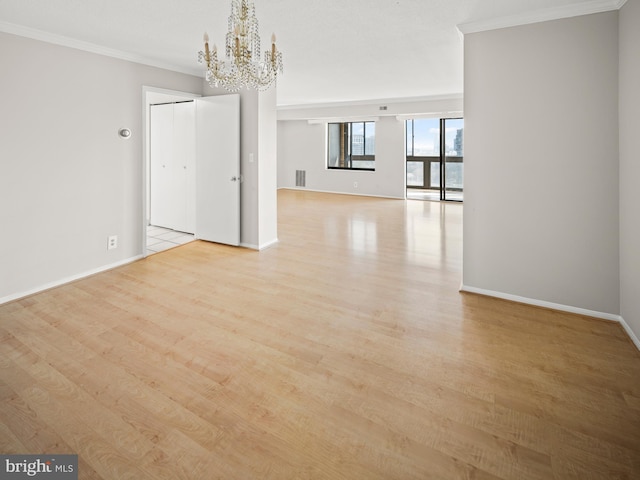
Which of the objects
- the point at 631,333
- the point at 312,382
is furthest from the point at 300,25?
the point at 631,333

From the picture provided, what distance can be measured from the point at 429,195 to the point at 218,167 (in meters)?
6.41

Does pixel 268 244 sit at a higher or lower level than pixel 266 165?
lower

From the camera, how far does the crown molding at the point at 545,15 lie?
2.67 metres

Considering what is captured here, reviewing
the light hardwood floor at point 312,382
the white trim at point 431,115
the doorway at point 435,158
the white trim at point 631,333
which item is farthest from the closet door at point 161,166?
the doorway at point 435,158

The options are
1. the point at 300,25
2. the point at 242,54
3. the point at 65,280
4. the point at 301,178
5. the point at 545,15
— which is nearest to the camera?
the point at 242,54

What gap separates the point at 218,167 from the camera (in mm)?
4965

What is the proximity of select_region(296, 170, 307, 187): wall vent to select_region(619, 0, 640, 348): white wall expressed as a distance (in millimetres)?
8863

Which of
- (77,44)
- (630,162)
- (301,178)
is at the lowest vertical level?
(630,162)

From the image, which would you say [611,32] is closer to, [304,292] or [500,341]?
[500,341]

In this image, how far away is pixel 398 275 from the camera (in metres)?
3.96

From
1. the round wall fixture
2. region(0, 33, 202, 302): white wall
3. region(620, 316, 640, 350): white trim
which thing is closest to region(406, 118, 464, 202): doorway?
region(620, 316, 640, 350): white trim

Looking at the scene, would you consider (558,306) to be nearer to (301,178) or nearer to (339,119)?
(339,119)

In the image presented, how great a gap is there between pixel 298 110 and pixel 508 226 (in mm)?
8014

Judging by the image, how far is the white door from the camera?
4.78 m
